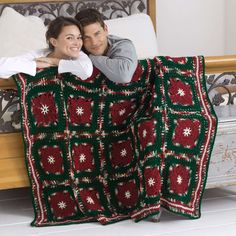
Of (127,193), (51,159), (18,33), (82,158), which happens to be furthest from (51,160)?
(18,33)

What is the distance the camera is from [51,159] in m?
2.43

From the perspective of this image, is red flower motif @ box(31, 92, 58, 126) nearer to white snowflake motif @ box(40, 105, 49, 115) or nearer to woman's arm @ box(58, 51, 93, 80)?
white snowflake motif @ box(40, 105, 49, 115)

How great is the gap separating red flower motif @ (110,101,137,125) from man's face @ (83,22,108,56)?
0.28m

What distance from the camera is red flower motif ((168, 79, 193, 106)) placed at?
2.43m

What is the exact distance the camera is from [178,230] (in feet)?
7.68

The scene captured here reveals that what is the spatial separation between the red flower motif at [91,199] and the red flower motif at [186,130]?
43 cm

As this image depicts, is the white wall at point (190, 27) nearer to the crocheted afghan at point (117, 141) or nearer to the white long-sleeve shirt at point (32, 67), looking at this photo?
the crocheted afghan at point (117, 141)

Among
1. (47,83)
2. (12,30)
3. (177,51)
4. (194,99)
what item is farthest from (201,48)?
(47,83)

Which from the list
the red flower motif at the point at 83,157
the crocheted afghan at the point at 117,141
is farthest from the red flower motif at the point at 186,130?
the red flower motif at the point at 83,157

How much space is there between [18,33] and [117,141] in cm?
135

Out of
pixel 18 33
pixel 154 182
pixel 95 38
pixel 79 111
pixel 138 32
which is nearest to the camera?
pixel 154 182

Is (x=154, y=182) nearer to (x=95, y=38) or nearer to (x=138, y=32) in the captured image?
(x=95, y=38)

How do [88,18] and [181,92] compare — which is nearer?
[181,92]

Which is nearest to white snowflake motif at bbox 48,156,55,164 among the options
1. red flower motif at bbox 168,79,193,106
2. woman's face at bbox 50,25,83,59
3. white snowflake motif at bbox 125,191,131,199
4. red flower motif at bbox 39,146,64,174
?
red flower motif at bbox 39,146,64,174
